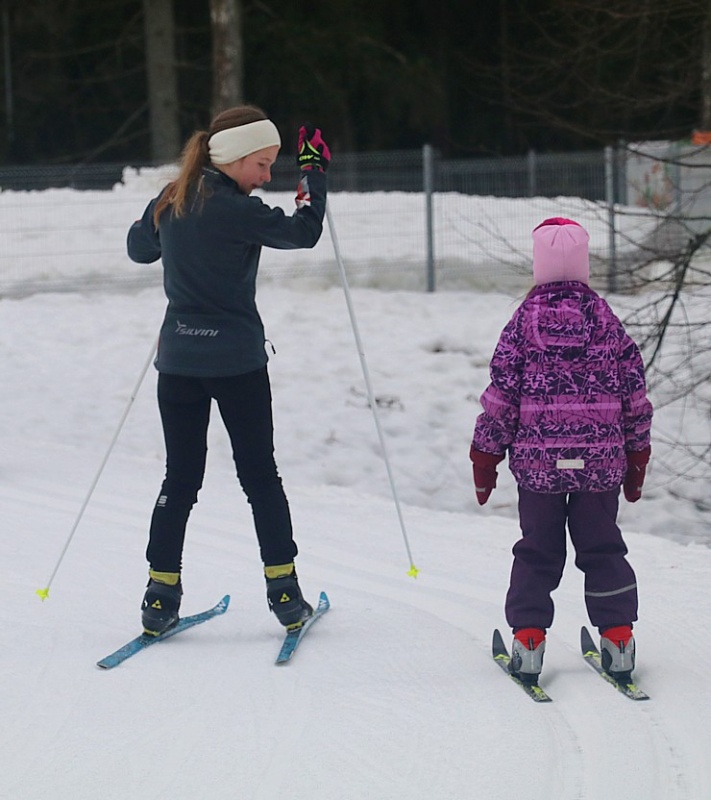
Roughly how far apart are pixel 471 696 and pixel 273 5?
84.8 ft

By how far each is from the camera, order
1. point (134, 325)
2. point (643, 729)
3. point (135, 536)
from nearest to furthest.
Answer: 1. point (643, 729)
2. point (135, 536)
3. point (134, 325)

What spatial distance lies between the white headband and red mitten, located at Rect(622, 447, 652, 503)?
5.11ft

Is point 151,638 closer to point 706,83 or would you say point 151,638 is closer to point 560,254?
point 560,254

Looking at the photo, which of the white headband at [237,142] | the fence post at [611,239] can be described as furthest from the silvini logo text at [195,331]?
the fence post at [611,239]

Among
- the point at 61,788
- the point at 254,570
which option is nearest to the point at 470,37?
the point at 254,570

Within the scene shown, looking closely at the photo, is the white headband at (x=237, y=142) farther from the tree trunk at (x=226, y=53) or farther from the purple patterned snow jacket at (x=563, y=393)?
the tree trunk at (x=226, y=53)

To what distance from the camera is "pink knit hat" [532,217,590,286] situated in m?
3.91

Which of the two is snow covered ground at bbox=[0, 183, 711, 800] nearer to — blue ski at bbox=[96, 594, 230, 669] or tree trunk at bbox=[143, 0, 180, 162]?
blue ski at bbox=[96, 594, 230, 669]

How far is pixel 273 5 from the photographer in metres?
27.9

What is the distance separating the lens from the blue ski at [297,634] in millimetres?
4266

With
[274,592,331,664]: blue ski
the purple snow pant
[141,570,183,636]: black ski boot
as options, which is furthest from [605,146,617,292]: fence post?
[141,570,183,636]: black ski boot

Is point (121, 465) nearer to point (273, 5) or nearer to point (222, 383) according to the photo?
point (222, 383)

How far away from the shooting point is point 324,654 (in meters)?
4.34

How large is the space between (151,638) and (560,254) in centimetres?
190
